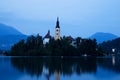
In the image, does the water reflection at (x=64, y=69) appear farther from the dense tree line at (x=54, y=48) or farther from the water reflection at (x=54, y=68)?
the dense tree line at (x=54, y=48)

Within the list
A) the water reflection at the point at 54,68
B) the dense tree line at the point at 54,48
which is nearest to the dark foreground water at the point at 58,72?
the water reflection at the point at 54,68

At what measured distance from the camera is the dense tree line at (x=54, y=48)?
10756 cm

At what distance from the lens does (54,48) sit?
107m

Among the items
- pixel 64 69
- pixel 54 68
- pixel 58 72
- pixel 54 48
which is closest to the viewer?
pixel 58 72

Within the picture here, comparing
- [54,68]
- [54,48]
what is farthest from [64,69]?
[54,48]

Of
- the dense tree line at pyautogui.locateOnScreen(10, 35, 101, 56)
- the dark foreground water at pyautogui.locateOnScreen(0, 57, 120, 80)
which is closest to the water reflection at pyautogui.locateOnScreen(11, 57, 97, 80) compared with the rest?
the dark foreground water at pyautogui.locateOnScreen(0, 57, 120, 80)

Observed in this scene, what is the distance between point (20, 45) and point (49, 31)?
96.9 ft

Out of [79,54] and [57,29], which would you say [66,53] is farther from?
[57,29]

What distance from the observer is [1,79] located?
23062mm

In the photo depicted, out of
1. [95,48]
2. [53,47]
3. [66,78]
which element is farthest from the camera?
[95,48]

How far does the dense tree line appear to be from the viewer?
4235 inches

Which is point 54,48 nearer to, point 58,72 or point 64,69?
point 64,69

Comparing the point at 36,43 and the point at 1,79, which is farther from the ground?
the point at 36,43

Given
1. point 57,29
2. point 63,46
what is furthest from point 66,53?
point 57,29
